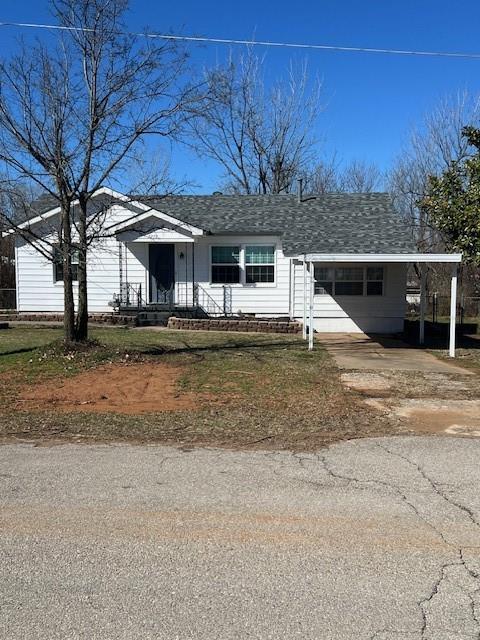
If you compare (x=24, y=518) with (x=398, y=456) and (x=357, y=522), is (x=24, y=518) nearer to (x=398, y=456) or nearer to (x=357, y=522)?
(x=357, y=522)

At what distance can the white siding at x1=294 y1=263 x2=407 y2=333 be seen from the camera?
18.5 m

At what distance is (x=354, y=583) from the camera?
10.4 ft

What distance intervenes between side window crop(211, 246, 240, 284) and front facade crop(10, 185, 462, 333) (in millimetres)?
36

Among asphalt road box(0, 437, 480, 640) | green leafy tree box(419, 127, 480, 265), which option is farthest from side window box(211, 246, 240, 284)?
asphalt road box(0, 437, 480, 640)

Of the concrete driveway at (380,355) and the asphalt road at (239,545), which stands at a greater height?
the asphalt road at (239,545)

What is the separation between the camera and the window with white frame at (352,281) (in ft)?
60.8

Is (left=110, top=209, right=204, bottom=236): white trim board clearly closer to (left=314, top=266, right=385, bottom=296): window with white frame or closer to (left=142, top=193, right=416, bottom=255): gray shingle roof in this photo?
(left=142, top=193, right=416, bottom=255): gray shingle roof

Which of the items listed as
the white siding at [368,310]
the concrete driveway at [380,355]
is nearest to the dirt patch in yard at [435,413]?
the concrete driveway at [380,355]

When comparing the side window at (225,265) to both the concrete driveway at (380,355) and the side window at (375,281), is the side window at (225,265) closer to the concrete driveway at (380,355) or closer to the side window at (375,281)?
the concrete driveway at (380,355)

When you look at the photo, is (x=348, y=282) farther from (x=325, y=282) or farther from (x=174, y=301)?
(x=174, y=301)

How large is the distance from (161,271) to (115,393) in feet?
40.5

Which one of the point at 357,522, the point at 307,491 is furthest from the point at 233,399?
the point at 357,522

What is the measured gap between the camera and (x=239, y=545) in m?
3.64

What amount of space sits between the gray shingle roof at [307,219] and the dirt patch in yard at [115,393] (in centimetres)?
826
